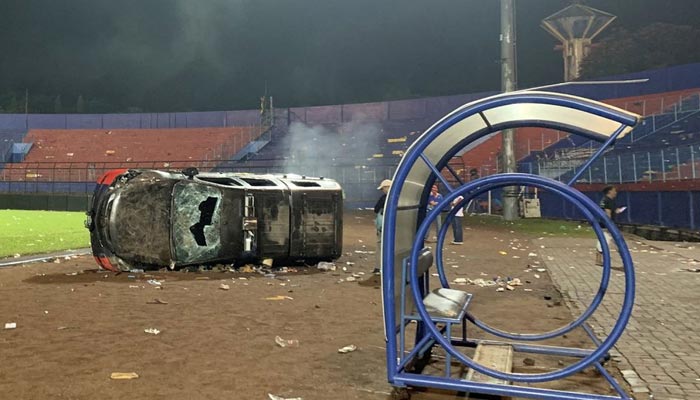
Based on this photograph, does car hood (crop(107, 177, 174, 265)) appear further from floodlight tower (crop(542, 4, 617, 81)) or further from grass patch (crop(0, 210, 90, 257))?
floodlight tower (crop(542, 4, 617, 81))

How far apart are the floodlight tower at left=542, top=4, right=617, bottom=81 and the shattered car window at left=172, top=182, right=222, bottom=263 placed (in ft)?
143

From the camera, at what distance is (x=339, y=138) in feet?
150

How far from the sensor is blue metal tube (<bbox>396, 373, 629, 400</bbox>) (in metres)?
3.62

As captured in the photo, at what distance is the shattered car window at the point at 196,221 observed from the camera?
9594 mm

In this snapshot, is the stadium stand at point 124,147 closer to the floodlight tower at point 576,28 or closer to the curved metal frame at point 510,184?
the floodlight tower at point 576,28

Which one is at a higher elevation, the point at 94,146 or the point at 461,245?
the point at 94,146

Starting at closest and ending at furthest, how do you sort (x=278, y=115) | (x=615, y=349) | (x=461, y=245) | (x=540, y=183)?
(x=540, y=183) < (x=615, y=349) < (x=461, y=245) < (x=278, y=115)

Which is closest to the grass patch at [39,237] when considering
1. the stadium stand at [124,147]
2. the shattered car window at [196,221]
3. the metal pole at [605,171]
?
Result: the shattered car window at [196,221]

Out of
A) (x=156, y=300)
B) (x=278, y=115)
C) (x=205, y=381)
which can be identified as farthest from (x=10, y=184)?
(x=205, y=381)

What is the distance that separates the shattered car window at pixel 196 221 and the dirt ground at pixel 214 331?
1.49ft

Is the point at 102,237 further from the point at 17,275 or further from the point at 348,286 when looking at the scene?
the point at 348,286

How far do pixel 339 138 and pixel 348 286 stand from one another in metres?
37.2

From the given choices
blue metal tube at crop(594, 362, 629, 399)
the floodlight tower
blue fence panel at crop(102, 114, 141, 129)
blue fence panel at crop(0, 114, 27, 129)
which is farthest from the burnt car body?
blue fence panel at crop(0, 114, 27, 129)

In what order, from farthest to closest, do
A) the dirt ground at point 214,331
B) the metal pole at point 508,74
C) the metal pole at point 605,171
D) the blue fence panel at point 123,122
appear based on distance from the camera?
the blue fence panel at point 123,122
the metal pole at point 605,171
the metal pole at point 508,74
the dirt ground at point 214,331
